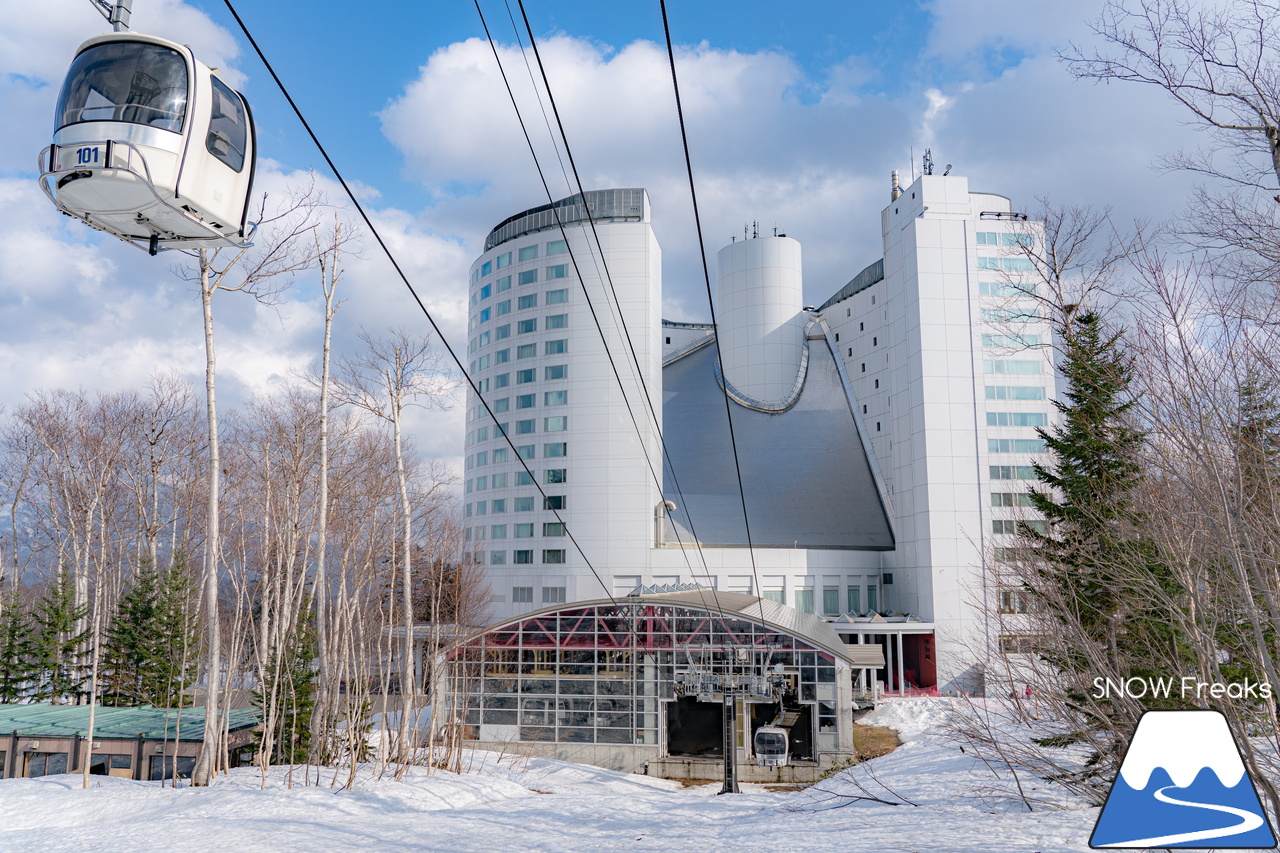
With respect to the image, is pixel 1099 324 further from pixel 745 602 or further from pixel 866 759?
pixel 745 602

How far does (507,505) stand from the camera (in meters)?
52.4

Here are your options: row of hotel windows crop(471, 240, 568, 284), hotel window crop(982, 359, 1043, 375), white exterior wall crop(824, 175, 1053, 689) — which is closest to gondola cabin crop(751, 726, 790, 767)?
white exterior wall crop(824, 175, 1053, 689)

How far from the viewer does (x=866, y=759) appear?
79.2 feet

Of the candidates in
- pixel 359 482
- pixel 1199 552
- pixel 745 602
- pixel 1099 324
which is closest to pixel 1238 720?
pixel 1199 552

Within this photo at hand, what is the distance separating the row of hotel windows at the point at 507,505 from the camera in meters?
50.4

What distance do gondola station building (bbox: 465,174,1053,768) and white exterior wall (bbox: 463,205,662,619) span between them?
0.15 meters

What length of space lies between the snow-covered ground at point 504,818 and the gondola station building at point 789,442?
1919cm

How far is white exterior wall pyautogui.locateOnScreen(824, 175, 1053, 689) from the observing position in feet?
147

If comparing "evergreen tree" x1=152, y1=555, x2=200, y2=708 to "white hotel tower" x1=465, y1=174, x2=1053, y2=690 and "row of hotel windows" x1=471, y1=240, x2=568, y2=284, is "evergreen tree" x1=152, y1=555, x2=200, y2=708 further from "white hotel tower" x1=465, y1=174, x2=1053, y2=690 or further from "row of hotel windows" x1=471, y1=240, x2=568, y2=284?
"row of hotel windows" x1=471, y1=240, x2=568, y2=284

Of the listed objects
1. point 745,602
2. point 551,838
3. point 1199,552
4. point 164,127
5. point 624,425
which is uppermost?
point 624,425

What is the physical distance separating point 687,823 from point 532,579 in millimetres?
35900

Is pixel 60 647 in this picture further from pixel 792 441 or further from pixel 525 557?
pixel 792 441

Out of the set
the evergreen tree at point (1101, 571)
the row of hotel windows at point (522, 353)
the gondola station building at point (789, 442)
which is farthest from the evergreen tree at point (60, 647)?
the evergreen tree at point (1101, 571)

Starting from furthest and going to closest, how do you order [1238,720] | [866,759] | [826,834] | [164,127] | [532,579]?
[532,579], [866,759], [826,834], [164,127], [1238,720]
